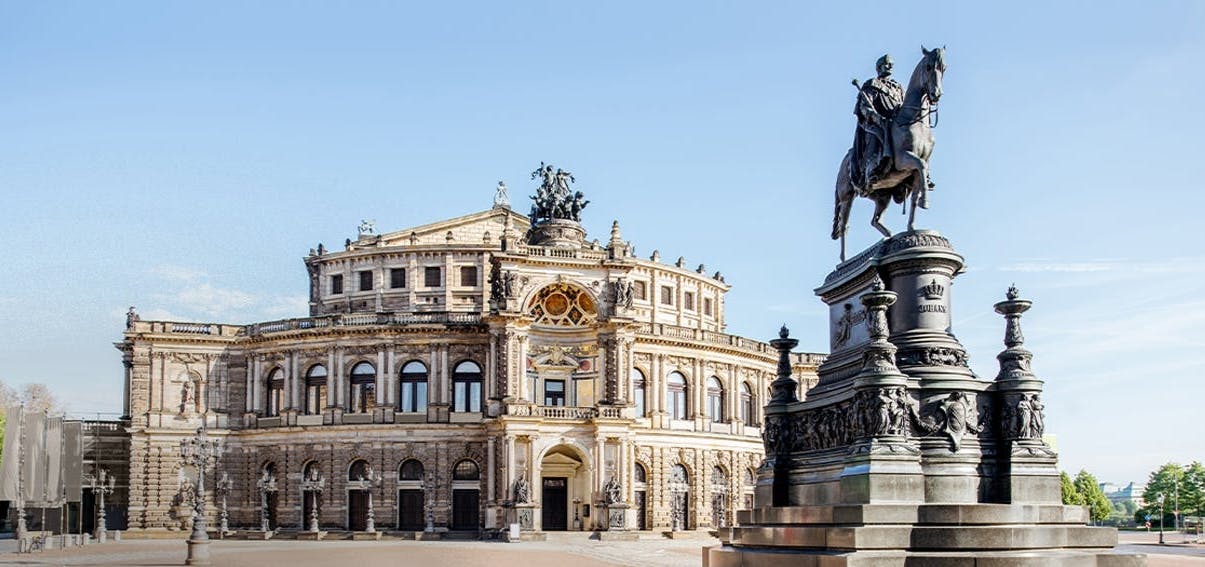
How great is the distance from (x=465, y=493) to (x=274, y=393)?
14.6 metres

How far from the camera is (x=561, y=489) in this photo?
7450 cm

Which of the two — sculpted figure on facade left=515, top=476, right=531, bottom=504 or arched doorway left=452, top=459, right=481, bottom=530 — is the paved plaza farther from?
arched doorway left=452, top=459, right=481, bottom=530

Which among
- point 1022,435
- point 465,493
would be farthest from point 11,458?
point 1022,435

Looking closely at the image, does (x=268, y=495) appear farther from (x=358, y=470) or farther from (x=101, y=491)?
(x=101, y=491)

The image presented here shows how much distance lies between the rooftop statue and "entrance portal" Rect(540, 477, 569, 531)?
16.2m

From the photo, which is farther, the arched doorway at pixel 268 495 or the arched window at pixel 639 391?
the arched window at pixel 639 391

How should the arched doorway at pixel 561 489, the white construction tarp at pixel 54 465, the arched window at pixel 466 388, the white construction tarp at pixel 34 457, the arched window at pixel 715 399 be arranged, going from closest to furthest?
1. the white construction tarp at pixel 34 457
2. the white construction tarp at pixel 54 465
3. the arched doorway at pixel 561 489
4. the arched window at pixel 466 388
5. the arched window at pixel 715 399

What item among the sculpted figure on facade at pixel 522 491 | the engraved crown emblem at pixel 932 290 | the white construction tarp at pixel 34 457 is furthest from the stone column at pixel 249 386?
the engraved crown emblem at pixel 932 290

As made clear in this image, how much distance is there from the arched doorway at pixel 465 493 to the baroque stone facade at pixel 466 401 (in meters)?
0.11

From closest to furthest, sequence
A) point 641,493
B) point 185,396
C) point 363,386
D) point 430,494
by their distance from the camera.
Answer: point 430,494 → point 641,493 → point 363,386 → point 185,396

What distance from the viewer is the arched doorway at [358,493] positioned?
7606 centimetres

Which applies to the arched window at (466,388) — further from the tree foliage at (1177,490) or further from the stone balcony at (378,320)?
the tree foliage at (1177,490)

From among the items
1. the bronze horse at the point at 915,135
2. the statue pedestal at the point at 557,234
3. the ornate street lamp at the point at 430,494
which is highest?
the statue pedestal at the point at 557,234

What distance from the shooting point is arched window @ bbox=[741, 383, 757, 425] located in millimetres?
84312
